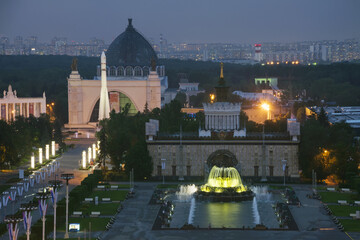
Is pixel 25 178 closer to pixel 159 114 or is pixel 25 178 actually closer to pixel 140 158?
pixel 140 158

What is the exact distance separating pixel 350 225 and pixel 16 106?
73.9 metres

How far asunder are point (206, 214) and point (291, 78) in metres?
141

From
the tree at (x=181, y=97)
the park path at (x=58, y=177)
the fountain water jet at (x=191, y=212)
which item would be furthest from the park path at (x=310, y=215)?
the tree at (x=181, y=97)

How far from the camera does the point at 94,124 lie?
4557 inches

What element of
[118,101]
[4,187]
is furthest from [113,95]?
[4,187]

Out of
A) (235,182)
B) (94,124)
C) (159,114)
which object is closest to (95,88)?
(94,124)

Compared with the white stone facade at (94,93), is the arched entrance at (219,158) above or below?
below

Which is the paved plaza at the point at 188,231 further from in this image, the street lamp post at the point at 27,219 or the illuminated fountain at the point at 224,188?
the illuminated fountain at the point at 224,188

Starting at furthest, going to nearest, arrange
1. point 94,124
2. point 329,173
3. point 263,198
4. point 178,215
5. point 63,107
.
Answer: point 63,107 < point 94,124 < point 329,173 < point 263,198 < point 178,215

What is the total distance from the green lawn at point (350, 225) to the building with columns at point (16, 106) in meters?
63.7

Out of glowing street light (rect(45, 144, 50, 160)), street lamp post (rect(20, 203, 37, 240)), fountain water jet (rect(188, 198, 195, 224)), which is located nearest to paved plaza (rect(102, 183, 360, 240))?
fountain water jet (rect(188, 198, 195, 224))

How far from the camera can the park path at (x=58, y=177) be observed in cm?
5625

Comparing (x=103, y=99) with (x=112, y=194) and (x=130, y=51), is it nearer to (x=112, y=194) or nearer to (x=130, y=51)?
(x=130, y=51)

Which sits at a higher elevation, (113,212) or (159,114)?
(159,114)
